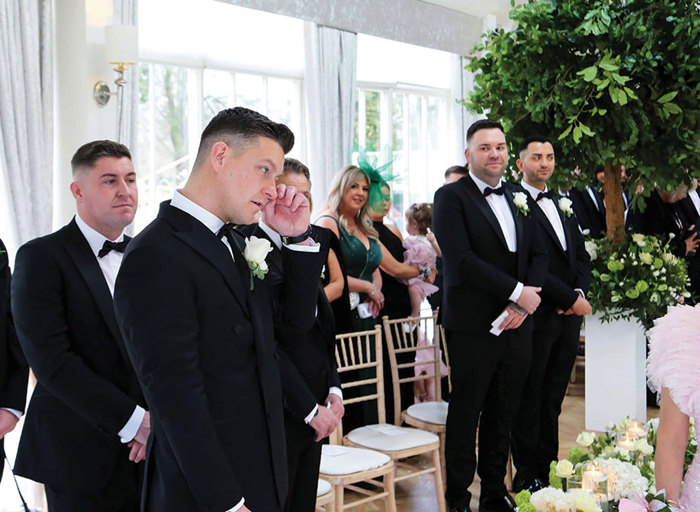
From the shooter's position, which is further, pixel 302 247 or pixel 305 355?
pixel 305 355

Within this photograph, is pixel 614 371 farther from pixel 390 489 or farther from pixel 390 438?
pixel 390 489

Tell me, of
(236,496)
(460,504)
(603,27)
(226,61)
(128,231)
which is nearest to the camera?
(236,496)

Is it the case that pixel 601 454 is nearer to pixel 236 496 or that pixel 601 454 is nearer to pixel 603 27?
pixel 236 496

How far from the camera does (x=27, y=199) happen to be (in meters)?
4.72

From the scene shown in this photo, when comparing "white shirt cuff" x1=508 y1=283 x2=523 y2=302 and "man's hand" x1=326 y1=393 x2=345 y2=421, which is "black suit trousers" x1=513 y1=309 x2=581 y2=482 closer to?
"white shirt cuff" x1=508 y1=283 x2=523 y2=302

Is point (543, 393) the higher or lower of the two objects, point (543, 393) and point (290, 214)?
the lower

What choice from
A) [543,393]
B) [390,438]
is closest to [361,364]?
[390,438]

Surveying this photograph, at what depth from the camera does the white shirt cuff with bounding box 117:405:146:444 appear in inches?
88.4

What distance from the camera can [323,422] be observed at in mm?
2445

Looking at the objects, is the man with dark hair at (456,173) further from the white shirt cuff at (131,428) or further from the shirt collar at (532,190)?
the white shirt cuff at (131,428)

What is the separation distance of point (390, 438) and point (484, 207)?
1222 millimetres

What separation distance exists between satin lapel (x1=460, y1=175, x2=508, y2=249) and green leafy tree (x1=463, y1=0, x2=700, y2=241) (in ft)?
2.31

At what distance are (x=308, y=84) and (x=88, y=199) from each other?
4782mm

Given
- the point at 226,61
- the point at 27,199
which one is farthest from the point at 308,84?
the point at 27,199
